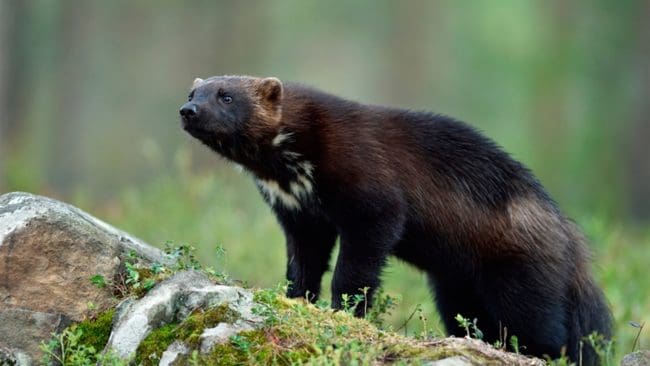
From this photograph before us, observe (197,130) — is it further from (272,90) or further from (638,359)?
(638,359)

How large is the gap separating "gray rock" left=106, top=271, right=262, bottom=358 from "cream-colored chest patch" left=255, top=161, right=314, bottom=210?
157 centimetres

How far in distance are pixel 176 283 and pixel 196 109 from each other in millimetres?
1819

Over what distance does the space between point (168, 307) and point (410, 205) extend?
2175 millimetres

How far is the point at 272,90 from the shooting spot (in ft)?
22.5

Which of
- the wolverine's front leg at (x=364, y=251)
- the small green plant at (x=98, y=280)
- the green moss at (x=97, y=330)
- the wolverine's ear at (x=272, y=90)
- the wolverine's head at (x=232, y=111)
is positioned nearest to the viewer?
the green moss at (x=97, y=330)

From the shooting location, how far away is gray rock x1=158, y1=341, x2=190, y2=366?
459cm

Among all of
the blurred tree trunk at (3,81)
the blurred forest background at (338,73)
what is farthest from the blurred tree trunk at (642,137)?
the blurred tree trunk at (3,81)

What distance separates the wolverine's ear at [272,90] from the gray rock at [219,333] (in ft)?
8.01

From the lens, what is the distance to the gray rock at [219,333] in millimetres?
4555

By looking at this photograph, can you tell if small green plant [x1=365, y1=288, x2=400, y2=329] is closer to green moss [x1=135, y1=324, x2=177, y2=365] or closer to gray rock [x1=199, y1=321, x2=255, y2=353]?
gray rock [x1=199, y1=321, x2=255, y2=353]

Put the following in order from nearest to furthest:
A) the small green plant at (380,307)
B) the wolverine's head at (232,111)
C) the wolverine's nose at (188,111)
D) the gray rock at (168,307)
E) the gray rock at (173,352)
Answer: the gray rock at (173,352) → the gray rock at (168,307) → the small green plant at (380,307) → the wolverine's nose at (188,111) → the wolverine's head at (232,111)

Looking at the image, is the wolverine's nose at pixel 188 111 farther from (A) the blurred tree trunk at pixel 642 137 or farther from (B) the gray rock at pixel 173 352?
(A) the blurred tree trunk at pixel 642 137

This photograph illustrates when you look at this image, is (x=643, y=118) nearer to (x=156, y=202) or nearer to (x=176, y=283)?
(x=156, y=202)

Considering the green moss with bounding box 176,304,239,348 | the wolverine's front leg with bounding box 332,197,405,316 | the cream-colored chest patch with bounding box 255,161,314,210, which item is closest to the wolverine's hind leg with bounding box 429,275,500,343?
the wolverine's front leg with bounding box 332,197,405,316
